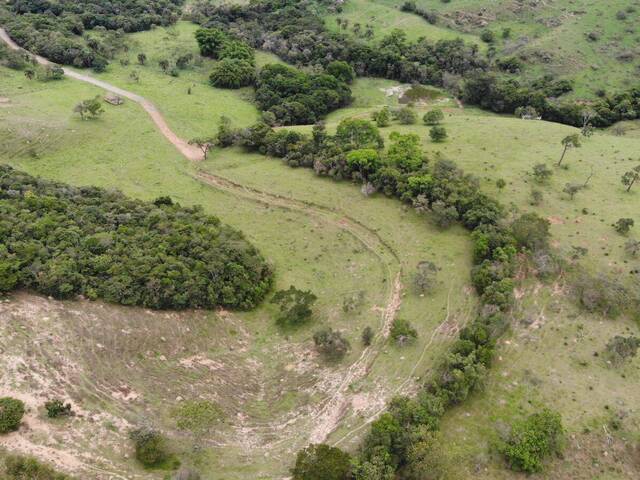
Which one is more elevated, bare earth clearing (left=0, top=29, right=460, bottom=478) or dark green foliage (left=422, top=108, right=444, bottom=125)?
dark green foliage (left=422, top=108, right=444, bottom=125)

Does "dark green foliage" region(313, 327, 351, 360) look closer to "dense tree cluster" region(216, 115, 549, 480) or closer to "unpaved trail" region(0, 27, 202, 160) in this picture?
"dense tree cluster" region(216, 115, 549, 480)

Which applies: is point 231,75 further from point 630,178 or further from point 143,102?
point 630,178

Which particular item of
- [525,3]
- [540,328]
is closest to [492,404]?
[540,328]

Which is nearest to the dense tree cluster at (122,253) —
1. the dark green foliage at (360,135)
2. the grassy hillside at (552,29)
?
the dark green foliage at (360,135)

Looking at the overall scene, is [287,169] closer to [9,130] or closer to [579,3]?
[9,130]

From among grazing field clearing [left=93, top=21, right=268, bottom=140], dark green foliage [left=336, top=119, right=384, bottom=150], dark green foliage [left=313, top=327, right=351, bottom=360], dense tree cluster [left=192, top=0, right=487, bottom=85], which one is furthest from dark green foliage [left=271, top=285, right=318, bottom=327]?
dense tree cluster [left=192, top=0, right=487, bottom=85]

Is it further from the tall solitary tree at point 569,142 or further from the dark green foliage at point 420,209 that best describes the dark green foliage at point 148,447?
the tall solitary tree at point 569,142
